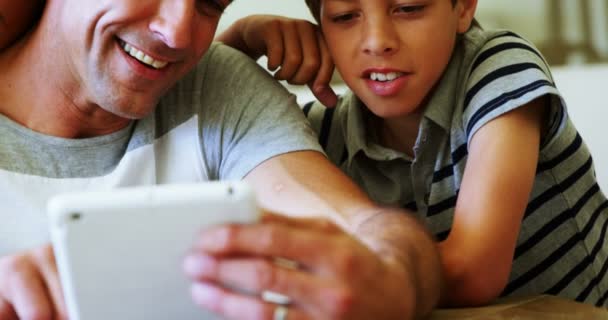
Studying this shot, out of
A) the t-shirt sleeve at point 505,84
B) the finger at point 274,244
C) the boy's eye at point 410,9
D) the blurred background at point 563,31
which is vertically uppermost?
the finger at point 274,244

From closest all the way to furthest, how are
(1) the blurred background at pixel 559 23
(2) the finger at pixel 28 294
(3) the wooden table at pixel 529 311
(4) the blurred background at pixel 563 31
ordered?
1. (2) the finger at pixel 28 294
2. (3) the wooden table at pixel 529 311
3. (4) the blurred background at pixel 563 31
4. (1) the blurred background at pixel 559 23

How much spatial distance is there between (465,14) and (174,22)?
1.54ft

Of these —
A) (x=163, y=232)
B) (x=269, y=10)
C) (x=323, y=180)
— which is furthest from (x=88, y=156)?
(x=269, y=10)

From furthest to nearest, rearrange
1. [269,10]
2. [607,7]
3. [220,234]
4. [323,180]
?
1. [269,10]
2. [607,7]
3. [323,180]
4. [220,234]

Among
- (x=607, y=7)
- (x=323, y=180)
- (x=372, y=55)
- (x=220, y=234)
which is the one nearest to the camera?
(x=220, y=234)

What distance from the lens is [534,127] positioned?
1.04m

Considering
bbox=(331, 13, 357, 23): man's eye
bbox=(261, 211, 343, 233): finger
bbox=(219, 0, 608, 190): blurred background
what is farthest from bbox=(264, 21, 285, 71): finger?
bbox=(219, 0, 608, 190): blurred background

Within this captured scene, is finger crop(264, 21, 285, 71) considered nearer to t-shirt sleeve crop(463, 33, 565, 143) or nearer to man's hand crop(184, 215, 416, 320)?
t-shirt sleeve crop(463, 33, 565, 143)

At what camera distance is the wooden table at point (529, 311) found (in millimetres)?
854

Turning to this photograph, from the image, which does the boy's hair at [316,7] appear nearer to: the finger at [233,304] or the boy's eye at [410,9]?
the boy's eye at [410,9]

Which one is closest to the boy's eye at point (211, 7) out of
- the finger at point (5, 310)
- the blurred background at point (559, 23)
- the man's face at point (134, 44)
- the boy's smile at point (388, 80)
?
the man's face at point (134, 44)

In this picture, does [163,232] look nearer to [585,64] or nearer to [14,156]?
[14,156]

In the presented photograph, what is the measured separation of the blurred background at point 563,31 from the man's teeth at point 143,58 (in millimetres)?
896

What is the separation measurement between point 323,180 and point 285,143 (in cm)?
9
